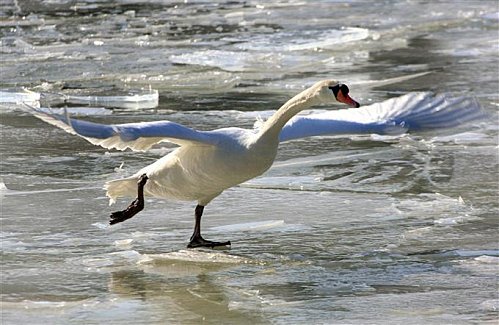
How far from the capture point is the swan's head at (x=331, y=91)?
713 centimetres

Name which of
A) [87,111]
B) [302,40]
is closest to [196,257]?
[87,111]

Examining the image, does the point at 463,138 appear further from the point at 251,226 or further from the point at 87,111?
the point at 87,111

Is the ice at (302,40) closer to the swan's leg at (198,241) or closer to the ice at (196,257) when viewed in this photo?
the swan's leg at (198,241)

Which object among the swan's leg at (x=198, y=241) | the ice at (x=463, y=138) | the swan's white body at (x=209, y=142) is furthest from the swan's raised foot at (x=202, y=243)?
the ice at (x=463, y=138)

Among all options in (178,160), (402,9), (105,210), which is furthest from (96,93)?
(402,9)

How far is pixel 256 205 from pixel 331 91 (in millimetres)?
1480

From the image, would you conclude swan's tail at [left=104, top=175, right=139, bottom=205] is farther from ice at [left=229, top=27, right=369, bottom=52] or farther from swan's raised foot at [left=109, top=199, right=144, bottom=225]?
ice at [left=229, top=27, right=369, bottom=52]

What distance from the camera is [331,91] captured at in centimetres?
716

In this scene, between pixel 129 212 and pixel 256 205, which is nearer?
pixel 129 212

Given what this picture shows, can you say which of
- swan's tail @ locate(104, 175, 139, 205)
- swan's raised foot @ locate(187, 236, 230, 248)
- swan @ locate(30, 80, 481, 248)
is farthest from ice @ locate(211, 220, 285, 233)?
swan's tail @ locate(104, 175, 139, 205)

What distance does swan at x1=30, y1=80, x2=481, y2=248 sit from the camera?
668 centimetres

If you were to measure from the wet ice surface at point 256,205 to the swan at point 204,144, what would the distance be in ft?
0.88

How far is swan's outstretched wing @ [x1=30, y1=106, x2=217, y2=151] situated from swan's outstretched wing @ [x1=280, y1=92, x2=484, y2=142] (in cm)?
126

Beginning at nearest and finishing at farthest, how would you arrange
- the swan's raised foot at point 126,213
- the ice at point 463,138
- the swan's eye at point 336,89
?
the swan's eye at point 336,89 < the swan's raised foot at point 126,213 < the ice at point 463,138
